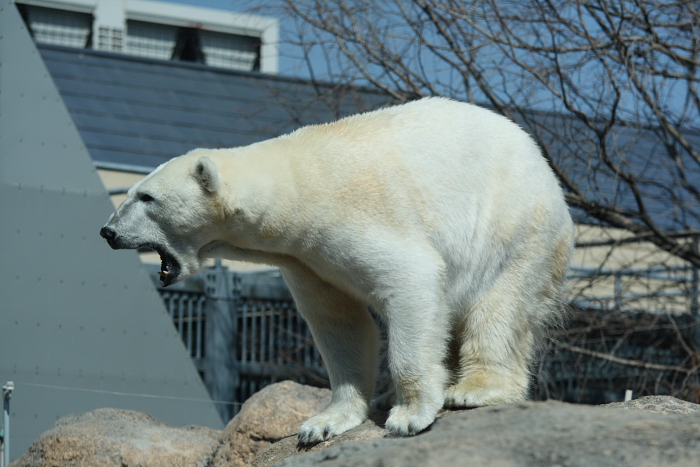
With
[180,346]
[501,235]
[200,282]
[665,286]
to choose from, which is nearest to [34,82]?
[180,346]

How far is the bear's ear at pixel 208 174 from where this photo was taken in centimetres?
312

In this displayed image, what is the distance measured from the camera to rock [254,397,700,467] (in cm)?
215

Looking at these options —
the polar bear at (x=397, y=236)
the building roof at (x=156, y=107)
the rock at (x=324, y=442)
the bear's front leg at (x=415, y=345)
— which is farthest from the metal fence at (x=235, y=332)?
the bear's front leg at (x=415, y=345)

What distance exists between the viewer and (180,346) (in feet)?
19.5

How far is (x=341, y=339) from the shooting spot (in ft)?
11.7

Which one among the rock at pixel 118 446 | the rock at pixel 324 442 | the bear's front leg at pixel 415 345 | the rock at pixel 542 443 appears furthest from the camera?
the rock at pixel 118 446

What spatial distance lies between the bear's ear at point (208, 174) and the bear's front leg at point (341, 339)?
0.51 metres

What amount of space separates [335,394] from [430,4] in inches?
154

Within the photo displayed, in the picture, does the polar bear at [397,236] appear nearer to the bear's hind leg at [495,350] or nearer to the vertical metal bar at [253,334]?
the bear's hind leg at [495,350]

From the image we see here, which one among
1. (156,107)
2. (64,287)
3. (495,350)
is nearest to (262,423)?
(495,350)

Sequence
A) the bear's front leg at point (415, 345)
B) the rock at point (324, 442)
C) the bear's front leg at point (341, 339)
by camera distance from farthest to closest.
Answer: the bear's front leg at point (341, 339) < the rock at point (324, 442) < the bear's front leg at point (415, 345)

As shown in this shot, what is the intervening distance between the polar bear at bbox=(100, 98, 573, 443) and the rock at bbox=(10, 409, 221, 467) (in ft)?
3.61

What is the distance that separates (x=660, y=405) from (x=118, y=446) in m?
2.54

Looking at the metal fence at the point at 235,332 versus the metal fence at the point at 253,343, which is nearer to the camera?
the metal fence at the point at 253,343
